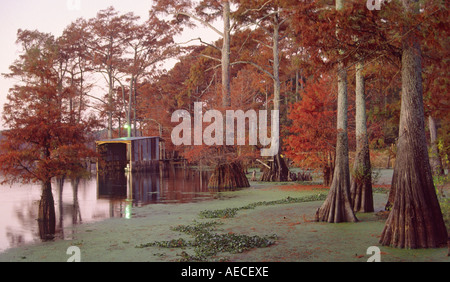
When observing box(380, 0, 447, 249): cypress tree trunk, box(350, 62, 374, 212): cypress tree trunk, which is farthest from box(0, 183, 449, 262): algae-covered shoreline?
box(350, 62, 374, 212): cypress tree trunk

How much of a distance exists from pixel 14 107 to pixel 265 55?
24.7m

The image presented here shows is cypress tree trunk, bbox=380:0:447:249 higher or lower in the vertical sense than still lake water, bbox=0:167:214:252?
higher

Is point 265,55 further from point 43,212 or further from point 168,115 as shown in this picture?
point 43,212

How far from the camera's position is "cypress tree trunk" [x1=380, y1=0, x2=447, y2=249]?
784cm

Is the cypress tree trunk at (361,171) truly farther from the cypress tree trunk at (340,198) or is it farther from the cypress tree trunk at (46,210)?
the cypress tree trunk at (46,210)

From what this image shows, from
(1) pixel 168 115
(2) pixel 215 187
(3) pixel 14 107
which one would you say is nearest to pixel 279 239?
(3) pixel 14 107

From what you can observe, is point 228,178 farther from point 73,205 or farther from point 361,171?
point 361,171

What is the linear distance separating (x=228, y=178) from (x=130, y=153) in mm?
16662

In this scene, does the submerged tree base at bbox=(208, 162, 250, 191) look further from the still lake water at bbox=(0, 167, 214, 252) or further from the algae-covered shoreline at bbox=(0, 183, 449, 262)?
the algae-covered shoreline at bbox=(0, 183, 449, 262)

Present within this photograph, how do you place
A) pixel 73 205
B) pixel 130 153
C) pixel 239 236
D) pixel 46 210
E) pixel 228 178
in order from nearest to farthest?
1. pixel 239 236
2. pixel 46 210
3. pixel 73 205
4. pixel 228 178
5. pixel 130 153

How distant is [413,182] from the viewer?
8.03 m

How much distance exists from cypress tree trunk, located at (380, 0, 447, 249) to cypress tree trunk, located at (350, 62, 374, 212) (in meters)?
3.80

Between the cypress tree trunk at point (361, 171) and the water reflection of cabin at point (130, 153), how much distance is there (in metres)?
25.8

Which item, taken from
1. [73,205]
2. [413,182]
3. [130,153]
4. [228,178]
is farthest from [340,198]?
[130,153]
